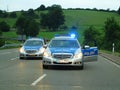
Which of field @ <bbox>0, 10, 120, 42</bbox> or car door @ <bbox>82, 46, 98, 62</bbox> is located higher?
car door @ <bbox>82, 46, 98, 62</bbox>

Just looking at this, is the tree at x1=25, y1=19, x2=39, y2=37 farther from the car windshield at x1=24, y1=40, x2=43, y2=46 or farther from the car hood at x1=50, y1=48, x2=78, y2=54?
the car hood at x1=50, y1=48, x2=78, y2=54

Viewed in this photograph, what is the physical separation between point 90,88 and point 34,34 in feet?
383

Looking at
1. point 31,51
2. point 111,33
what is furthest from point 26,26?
point 31,51

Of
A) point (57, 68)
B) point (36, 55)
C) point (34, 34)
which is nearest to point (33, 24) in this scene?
point (34, 34)

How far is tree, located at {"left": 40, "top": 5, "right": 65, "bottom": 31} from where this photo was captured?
153250 millimetres

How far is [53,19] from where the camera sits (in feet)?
532

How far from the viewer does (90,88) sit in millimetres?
13648

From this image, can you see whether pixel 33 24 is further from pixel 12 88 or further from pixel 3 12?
pixel 12 88

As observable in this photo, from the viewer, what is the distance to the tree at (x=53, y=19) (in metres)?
153

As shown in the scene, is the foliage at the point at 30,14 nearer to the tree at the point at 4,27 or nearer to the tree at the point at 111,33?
the tree at the point at 4,27

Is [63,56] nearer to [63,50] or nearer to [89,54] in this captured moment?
[63,50]

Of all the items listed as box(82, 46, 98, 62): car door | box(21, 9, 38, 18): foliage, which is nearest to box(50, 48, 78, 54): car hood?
box(82, 46, 98, 62): car door

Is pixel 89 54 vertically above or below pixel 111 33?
above

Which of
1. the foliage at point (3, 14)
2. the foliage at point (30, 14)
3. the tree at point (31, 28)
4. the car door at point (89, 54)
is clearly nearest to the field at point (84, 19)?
the tree at point (31, 28)
